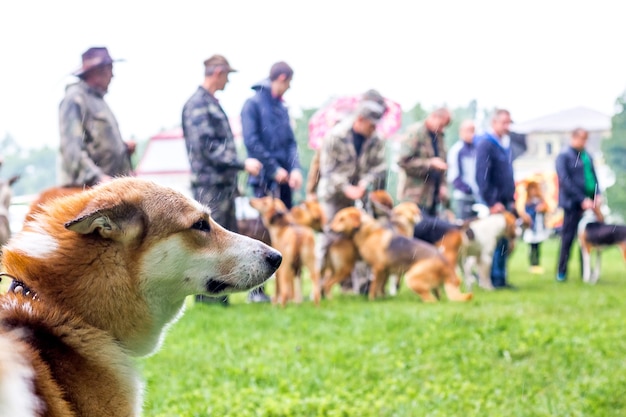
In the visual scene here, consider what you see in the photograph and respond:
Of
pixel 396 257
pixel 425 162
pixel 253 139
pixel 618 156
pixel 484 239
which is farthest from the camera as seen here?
pixel 618 156

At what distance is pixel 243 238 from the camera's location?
8.89ft

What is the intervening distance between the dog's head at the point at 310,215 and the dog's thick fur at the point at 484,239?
2.26 meters

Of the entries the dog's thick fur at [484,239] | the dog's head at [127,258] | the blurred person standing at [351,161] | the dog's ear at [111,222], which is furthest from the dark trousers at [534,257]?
the dog's ear at [111,222]

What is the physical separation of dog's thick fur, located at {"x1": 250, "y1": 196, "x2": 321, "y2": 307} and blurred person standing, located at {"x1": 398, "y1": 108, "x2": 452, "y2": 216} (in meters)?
2.10

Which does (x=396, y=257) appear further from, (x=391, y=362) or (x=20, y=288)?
(x=20, y=288)

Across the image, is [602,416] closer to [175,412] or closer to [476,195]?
[175,412]

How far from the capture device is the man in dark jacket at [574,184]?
1069 centimetres

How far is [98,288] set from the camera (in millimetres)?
2209

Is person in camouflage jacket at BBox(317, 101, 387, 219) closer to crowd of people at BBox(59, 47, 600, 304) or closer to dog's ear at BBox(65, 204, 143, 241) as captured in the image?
crowd of people at BBox(59, 47, 600, 304)

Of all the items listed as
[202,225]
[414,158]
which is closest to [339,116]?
[414,158]

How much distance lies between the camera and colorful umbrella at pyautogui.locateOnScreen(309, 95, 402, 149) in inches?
505

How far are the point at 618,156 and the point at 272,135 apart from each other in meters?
21.5

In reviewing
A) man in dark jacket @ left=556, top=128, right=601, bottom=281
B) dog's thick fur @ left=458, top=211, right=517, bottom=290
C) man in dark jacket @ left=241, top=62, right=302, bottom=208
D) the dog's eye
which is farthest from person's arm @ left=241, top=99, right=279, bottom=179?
the dog's eye

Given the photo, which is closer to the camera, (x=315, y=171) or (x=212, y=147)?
(x=212, y=147)
